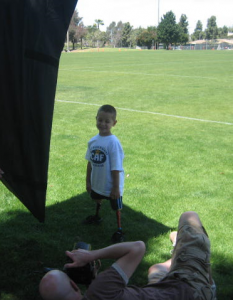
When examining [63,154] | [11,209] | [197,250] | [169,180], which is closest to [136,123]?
[63,154]

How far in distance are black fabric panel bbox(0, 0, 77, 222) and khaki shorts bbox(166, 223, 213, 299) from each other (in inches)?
50.9

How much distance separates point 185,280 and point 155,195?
2.66 m

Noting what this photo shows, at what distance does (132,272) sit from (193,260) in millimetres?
656

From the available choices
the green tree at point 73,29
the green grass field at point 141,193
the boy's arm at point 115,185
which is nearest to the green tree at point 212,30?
the green tree at point 73,29

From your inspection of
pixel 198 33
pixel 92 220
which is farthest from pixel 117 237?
pixel 198 33

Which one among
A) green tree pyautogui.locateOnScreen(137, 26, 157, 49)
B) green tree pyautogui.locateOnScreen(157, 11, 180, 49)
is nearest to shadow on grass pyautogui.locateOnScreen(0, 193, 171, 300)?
green tree pyautogui.locateOnScreen(157, 11, 180, 49)

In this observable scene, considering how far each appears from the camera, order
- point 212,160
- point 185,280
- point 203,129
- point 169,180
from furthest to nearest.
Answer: point 203,129 → point 212,160 → point 169,180 → point 185,280

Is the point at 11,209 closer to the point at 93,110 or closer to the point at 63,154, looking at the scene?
the point at 63,154

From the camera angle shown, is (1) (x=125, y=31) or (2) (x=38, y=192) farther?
(1) (x=125, y=31)

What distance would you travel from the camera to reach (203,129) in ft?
30.4

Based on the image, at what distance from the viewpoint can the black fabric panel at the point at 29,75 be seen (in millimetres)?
2668

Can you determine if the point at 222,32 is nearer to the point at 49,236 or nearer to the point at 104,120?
the point at 104,120

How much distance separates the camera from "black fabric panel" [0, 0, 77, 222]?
2.67m

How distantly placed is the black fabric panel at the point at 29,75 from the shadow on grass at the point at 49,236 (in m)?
0.90
